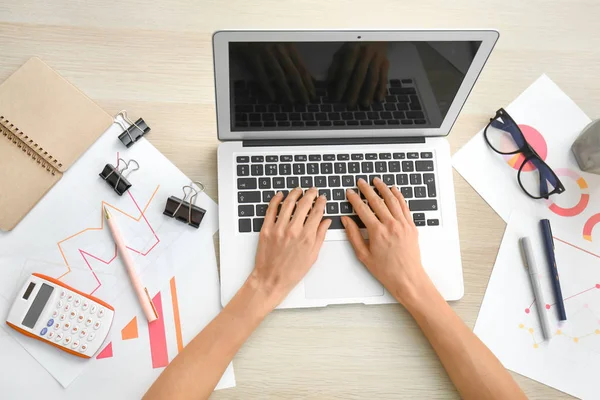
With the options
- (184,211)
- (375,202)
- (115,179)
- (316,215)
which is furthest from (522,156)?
(115,179)

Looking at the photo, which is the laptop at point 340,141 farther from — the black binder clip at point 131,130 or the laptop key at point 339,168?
the black binder clip at point 131,130

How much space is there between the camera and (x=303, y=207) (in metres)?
0.80

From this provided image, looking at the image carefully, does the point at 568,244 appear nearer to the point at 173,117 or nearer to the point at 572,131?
the point at 572,131

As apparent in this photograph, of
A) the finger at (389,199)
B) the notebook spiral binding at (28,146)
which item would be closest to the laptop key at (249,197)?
the finger at (389,199)

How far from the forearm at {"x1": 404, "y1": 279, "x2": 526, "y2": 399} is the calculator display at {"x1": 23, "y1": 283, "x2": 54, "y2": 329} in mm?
565

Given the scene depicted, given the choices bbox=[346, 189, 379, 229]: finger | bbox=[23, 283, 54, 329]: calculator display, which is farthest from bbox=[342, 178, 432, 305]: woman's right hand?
bbox=[23, 283, 54, 329]: calculator display

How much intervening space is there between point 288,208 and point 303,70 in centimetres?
23

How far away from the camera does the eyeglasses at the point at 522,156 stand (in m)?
0.85

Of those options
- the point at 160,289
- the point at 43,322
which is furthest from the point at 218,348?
the point at 43,322

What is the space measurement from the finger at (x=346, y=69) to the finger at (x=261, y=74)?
0.32 ft

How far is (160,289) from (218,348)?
136 millimetres

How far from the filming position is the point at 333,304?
2.59 ft

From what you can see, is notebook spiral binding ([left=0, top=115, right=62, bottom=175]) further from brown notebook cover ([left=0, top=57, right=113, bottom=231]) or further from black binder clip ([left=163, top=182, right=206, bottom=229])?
black binder clip ([left=163, top=182, right=206, bottom=229])

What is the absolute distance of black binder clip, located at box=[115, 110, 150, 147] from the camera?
815 mm
